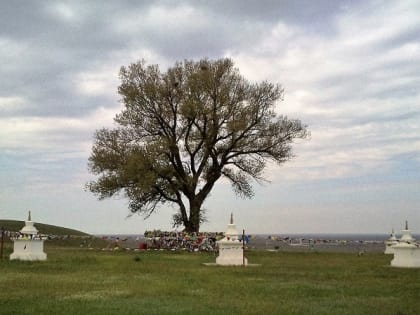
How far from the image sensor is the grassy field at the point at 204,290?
11.3m

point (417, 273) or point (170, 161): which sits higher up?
point (170, 161)

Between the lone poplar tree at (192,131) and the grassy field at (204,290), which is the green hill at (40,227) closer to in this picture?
the lone poplar tree at (192,131)

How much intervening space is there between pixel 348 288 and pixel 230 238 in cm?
964

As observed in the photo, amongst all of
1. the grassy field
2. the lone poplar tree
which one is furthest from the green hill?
the grassy field

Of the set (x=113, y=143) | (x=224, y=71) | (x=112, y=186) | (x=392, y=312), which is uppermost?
(x=224, y=71)

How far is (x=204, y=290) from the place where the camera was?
14195 millimetres

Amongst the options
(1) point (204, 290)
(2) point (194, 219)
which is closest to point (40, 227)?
(2) point (194, 219)

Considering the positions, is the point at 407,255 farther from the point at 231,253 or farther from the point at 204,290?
the point at 204,290

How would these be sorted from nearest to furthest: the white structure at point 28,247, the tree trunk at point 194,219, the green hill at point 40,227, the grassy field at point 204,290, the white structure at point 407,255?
the grassy field at point 204,290, the white structure at point 407,255, the white structure at point 28,247, the tree trunk at point 194,219, the green hill at point 40,227

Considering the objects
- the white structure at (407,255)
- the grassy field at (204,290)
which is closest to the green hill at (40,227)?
the grassy field at (204,290)

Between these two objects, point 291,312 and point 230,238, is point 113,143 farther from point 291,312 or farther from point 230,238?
point 291,312

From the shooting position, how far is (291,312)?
10953 mm

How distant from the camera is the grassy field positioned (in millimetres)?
11328

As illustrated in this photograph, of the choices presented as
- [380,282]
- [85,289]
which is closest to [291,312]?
[85,289]
